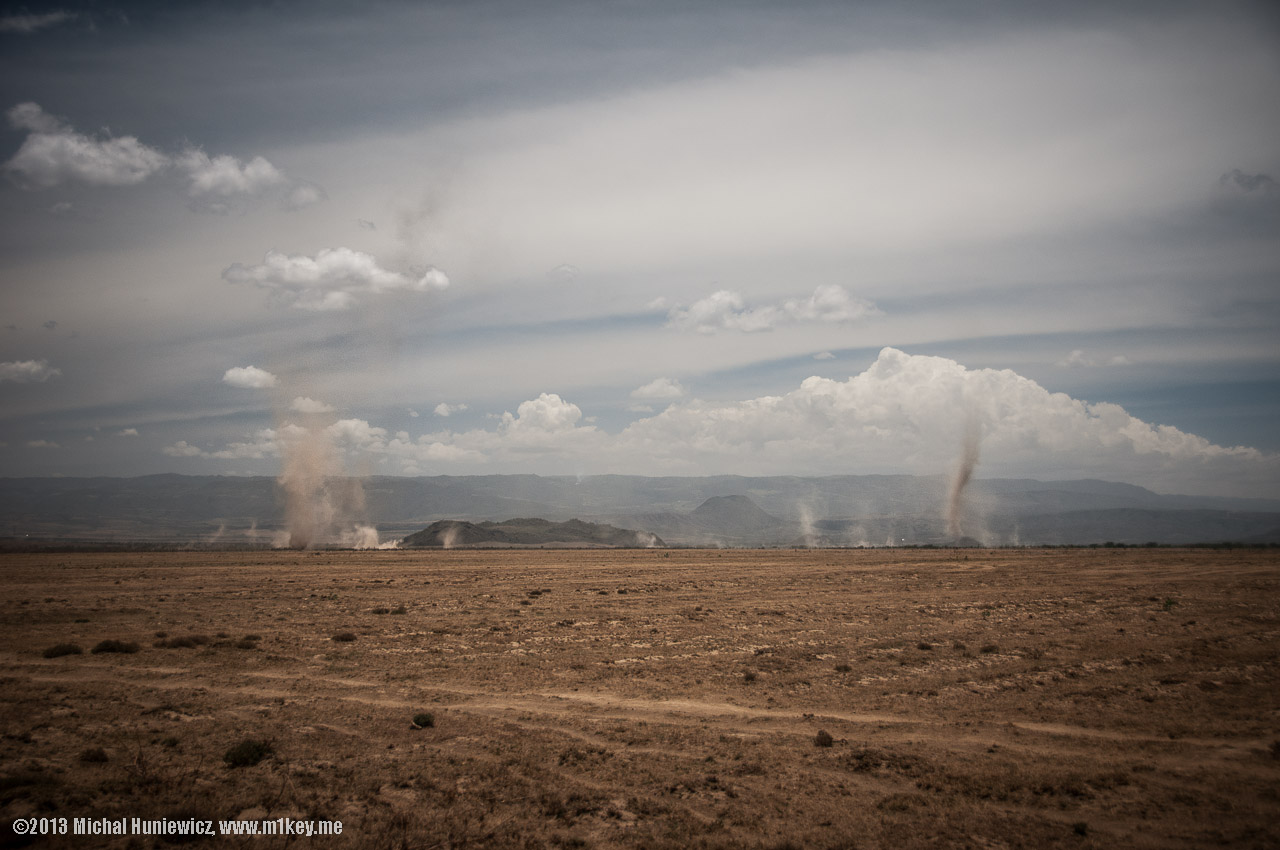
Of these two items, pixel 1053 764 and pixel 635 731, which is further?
pixel 635 731

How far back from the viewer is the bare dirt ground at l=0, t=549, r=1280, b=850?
11992 mm

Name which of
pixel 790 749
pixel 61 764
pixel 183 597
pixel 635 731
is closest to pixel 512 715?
pixel 635 731

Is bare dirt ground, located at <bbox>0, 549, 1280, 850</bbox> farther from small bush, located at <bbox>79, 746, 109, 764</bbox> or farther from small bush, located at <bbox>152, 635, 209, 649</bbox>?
small bush, located at <bbox>152, 635, 209, 649</bbox>

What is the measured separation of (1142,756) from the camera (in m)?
14.5

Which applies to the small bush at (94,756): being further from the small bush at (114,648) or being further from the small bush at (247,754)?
the small bush at (114,648)

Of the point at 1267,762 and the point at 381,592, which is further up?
the point at 1267,762

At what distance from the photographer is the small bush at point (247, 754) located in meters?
14.3

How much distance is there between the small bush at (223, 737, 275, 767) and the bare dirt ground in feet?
0.82

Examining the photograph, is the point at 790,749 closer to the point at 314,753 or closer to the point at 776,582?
the point at 314,753

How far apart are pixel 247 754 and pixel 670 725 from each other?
32.3ft

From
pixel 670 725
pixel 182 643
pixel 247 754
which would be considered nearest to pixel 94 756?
pixel 247 754

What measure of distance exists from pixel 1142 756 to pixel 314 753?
60.7 feet

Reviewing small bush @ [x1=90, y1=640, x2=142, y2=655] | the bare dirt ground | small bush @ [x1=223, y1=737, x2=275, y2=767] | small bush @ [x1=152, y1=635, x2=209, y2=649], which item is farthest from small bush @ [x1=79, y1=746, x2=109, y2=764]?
small bush @ [x1=152, y1=635, x2=209, y2=649]

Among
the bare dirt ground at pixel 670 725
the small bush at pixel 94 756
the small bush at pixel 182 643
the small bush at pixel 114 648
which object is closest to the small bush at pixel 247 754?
the bare dirt ground at pixel 670 725
